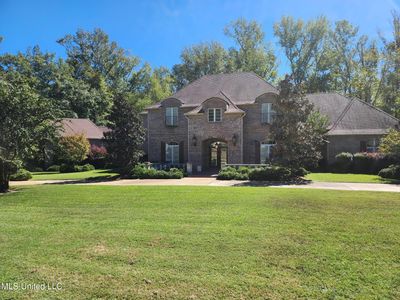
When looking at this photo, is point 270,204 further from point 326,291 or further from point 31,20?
point 31,20

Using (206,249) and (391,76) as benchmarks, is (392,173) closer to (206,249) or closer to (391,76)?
(206,249)

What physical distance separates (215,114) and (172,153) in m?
5.26

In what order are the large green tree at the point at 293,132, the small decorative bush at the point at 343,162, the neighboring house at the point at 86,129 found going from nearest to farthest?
1. the large green tree at the point at 293,132
2. the small decorative bush at the point at 343,162
3. the neighboring house at the point at 86,129

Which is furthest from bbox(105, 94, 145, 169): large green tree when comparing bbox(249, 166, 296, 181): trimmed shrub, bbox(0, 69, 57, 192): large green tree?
bbox(249, 166, 296, 181): trimmed shrub

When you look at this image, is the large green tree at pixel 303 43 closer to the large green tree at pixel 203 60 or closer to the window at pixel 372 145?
the large green tree at pixel 203 60

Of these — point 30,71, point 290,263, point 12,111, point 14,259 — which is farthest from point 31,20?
point 30,71

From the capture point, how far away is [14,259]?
16.7 feet

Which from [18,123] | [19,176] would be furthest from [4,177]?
[19,176]

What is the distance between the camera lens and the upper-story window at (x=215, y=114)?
81.8 ft

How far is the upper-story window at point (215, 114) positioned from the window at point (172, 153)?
165 inches

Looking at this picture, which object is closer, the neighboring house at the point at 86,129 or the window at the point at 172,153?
the window at the point at 172,153

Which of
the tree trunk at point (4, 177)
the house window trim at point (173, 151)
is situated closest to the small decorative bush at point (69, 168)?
the house window trim at point (173, 151)

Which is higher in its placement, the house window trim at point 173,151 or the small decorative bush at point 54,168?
the house window trim at point 173,151

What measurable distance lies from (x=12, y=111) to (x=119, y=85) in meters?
40.4
